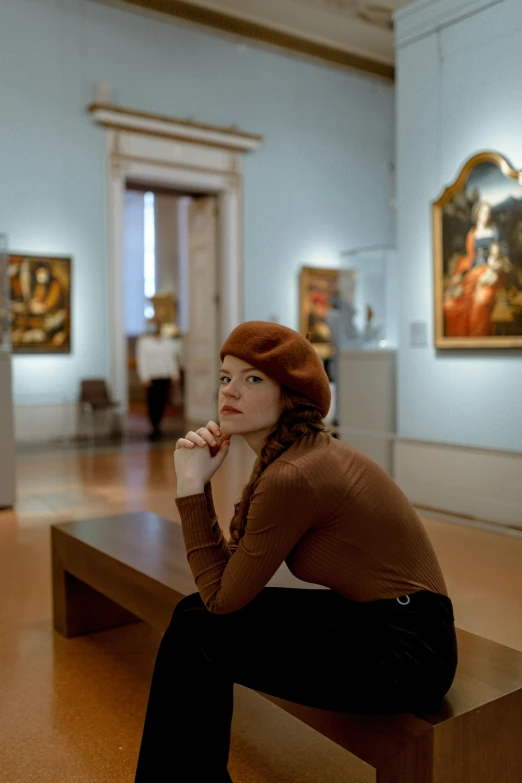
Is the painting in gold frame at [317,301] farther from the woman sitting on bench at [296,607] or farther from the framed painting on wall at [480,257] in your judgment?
the woman sitting on bench at [296,607]

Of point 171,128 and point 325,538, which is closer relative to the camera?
point 325,538

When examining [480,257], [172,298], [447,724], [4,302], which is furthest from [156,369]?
[447,724]

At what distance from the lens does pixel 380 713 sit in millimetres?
2090

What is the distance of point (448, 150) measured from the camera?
24.7ft

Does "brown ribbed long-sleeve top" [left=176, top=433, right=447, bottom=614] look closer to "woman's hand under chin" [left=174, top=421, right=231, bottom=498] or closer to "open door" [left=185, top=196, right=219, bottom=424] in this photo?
"woman's hand under chin" [left=174, top=421, right=231, bottom=498]

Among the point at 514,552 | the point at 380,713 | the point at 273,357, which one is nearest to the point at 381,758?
the point at 380,713

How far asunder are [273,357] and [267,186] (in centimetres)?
1295

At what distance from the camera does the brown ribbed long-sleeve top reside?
209 centimetres

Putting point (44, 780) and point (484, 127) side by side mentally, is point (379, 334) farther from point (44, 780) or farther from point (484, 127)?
point (44, 780)

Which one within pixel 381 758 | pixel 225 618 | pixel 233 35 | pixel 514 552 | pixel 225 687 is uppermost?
pixel 233 35

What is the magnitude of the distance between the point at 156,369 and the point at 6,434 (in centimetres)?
617

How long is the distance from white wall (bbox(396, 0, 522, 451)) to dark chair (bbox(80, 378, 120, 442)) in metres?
5.71

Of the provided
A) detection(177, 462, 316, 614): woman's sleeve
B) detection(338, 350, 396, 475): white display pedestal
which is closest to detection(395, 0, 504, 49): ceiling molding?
detection(338, 350, 396, 475): white display pedestal

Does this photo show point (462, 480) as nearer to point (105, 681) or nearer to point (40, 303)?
point (105, 681)
